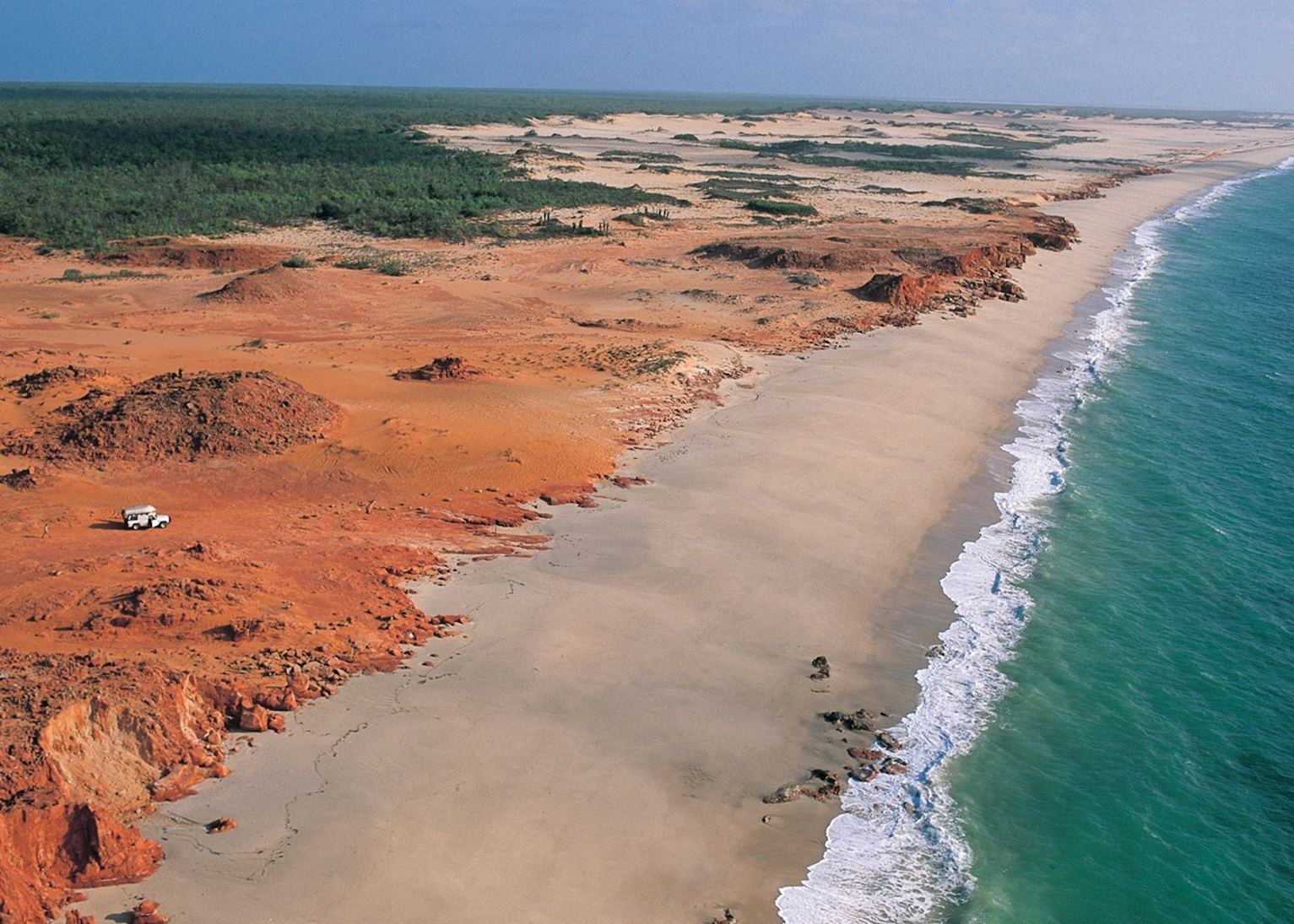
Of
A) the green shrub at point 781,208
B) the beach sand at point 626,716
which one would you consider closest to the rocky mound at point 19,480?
the beach sand at point 626,716

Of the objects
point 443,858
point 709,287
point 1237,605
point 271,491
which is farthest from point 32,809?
point 709,287

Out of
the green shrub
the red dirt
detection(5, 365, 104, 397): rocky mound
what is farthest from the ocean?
the green shrub

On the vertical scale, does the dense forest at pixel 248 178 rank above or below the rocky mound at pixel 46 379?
above

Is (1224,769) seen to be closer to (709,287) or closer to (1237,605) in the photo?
(1237,605)

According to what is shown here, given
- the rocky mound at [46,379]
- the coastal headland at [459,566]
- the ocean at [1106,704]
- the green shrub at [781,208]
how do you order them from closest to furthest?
the coastal headland at [459,566] < the ocean at [1106,704] < the rocky mound at [46,379] < the green shrub at [781,208]

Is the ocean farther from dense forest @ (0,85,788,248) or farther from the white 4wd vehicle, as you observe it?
dense forest @ (0,85,788,248)

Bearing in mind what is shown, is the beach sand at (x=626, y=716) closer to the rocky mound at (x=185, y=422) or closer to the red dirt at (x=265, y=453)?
the red dirt at (x=265, y=453)

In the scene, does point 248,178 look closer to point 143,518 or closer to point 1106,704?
point 143,518

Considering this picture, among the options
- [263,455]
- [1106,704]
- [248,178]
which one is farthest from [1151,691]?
[248,178]
